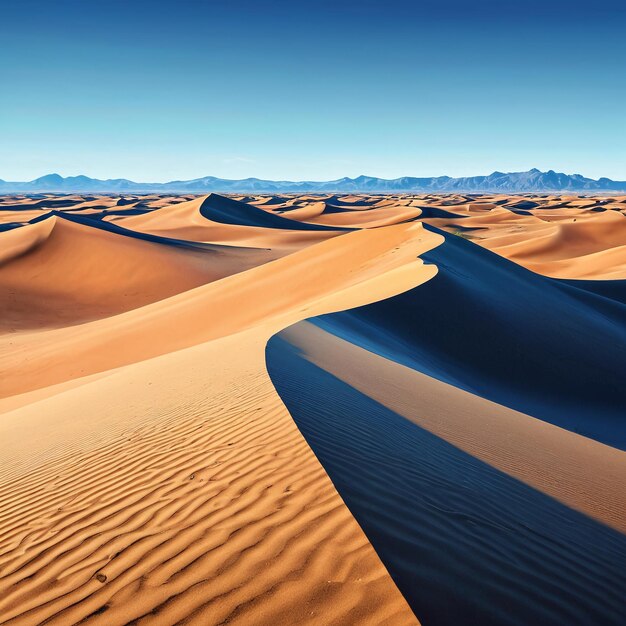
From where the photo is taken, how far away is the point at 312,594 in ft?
8.73

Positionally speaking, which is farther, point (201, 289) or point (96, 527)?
point (201, 289)

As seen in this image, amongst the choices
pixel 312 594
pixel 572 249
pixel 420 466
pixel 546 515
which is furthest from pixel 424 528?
pixel 572 249

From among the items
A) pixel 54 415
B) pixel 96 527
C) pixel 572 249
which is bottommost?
pixel 572 249

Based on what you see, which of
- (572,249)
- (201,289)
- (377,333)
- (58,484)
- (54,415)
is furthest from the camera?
(572,249)

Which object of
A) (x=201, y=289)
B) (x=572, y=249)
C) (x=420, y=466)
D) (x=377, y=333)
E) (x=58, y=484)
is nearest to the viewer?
(x=420, y=466)

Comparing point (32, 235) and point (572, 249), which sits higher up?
point (32, 235)

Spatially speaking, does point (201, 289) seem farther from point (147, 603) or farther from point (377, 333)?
point (147, 603)

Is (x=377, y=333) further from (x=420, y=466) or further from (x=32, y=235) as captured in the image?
(x=32, y=235)

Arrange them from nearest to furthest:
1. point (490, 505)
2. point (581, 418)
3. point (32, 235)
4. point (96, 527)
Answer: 1. point (96, 527)
2. point (490, 505)
3. point (581, 418)
4. point (32, 235)

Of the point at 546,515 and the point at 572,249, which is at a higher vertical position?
the point at 546,515

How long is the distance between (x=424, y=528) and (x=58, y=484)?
3.23 metres

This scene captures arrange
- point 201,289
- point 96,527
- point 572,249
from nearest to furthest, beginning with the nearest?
point 96,527 → point 201,289 → point 572,249

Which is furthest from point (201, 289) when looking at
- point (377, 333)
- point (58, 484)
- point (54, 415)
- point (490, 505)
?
point (490, 505)

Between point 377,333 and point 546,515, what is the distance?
25.8 ft
